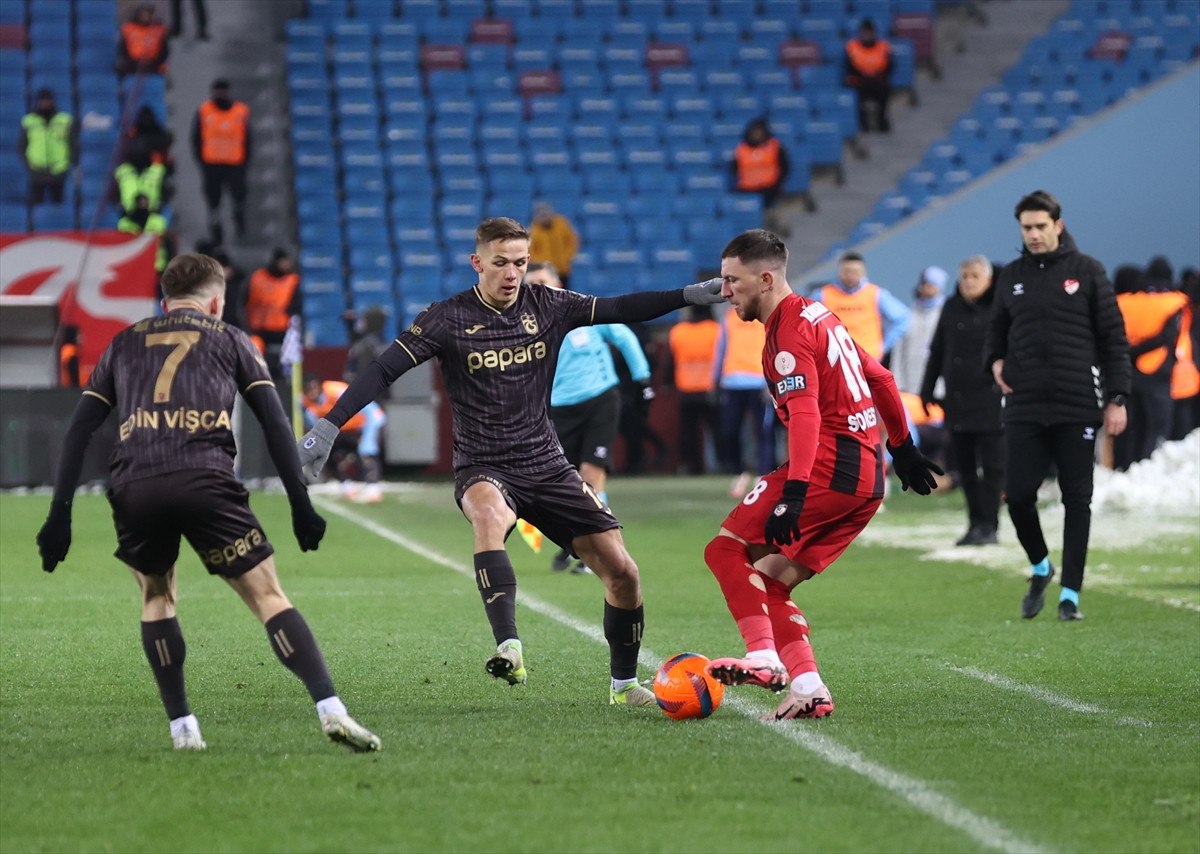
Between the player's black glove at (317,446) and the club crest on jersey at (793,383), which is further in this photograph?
the player's black glove at (317,446)

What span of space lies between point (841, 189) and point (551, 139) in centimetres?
424

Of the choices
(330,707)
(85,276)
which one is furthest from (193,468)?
(85,276)

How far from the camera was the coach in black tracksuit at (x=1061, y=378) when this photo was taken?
9.39 metres

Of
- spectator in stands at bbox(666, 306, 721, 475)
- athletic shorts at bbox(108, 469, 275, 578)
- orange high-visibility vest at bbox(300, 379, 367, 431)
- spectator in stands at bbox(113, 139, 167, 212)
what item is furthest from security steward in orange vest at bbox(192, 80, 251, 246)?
athletic shorts at bbox(108, 469, 275, 578)

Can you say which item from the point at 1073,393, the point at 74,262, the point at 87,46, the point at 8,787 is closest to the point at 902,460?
the point at 1073,393

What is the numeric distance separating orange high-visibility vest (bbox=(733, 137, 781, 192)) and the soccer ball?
62.2 ft

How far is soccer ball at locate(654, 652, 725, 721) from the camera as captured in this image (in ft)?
21.3

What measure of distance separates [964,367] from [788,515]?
683 cm

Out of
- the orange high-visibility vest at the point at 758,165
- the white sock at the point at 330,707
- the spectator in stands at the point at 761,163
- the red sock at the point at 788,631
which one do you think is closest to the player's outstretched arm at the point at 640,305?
the red sock at the point at 788,631

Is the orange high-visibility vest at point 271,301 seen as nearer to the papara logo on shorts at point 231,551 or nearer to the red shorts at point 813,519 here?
the red shorts at point 813,519

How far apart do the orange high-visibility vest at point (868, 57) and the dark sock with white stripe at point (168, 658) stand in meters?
21.9

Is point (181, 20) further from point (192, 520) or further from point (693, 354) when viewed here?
point (192, 520)

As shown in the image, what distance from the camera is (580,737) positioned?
611 cm

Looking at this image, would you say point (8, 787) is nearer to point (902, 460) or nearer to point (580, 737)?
point (580, 737)
